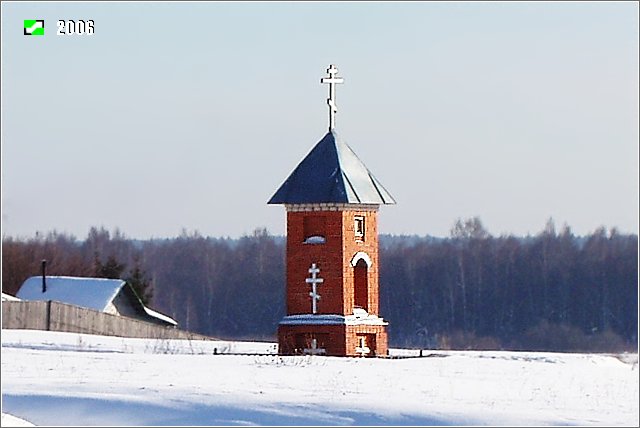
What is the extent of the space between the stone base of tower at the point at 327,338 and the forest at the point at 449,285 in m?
28.7

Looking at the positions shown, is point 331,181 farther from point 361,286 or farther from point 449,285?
point 449,285

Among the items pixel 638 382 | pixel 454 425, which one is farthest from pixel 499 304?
pixel 454 425

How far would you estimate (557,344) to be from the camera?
62.1 m

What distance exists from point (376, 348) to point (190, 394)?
9.85 m

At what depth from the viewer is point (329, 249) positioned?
29.5 metres

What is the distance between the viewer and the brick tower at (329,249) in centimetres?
2945

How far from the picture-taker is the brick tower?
29453 millimetres

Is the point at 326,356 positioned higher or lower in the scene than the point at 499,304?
lower

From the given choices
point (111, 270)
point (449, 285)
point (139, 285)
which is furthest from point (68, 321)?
point (449, 285)

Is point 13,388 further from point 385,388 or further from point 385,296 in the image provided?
point 385,296

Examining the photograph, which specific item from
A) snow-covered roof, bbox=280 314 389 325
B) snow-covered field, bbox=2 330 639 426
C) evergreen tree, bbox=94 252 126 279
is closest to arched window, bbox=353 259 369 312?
snow-covered roof, bbox=280 314 389 325

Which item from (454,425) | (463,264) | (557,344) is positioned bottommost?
(454,425)

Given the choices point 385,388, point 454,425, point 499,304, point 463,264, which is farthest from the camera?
point 463,264

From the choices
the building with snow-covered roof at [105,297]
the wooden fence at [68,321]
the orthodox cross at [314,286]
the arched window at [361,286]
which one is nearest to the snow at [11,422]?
the orthodox cross at [314,286]
